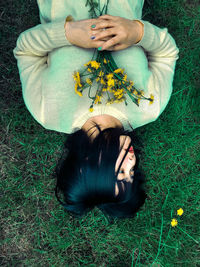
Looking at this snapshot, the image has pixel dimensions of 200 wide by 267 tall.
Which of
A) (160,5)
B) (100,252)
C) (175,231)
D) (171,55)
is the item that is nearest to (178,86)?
(171,55)

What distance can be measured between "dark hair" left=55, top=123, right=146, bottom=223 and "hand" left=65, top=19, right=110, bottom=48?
391 millimetres

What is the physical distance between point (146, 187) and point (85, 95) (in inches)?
35.7

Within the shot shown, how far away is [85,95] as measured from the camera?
Result: 1.20m

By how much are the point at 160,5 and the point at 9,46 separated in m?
1.06

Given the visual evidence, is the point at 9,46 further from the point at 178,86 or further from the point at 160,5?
the point at 178,86

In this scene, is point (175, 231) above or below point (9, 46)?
below

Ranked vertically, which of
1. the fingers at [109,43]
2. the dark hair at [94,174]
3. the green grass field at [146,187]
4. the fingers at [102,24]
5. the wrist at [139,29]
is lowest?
the green grass field at [146,187]

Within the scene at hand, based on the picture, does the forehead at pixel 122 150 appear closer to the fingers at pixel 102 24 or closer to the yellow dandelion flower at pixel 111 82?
the yellow dandelion flower at pixel 111 82

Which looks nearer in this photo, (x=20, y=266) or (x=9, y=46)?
(x=9, y=46)

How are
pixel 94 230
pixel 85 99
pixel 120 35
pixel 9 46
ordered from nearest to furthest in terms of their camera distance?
pixel 120 35
pixel 85 99
pixel 9 46
pixel 94 230

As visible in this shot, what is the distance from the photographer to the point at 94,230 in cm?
173

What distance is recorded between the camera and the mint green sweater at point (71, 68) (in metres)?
1.18

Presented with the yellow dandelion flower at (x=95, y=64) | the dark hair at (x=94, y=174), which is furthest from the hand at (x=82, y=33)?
the dark hair at (x=94, y=174)

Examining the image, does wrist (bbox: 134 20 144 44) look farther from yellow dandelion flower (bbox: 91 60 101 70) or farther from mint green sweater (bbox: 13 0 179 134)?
yellow dandelion flower (bbox: 91 60 101 70)
